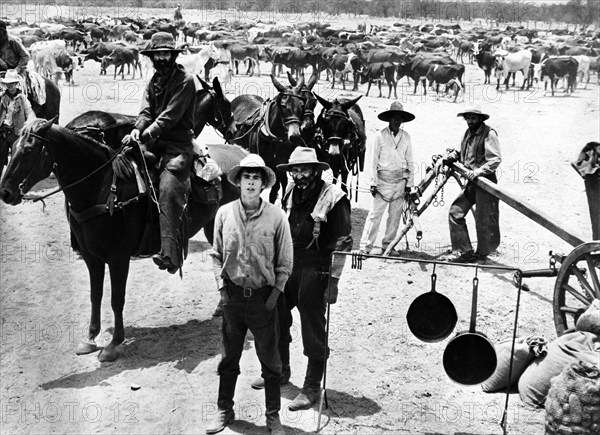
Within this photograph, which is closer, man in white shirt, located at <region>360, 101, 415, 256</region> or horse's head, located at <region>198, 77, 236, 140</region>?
man in white shirt, located at <region>360, 101, 415, 256</region>

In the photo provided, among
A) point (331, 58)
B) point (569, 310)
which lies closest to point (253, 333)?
point (569, 310)

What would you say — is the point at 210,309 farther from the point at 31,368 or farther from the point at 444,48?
the point at 444,48

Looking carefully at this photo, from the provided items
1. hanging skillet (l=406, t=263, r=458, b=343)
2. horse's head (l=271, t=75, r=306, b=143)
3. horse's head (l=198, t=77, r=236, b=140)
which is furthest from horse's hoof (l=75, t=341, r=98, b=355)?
horse's head (l=198, t=77, r=236, b=140)

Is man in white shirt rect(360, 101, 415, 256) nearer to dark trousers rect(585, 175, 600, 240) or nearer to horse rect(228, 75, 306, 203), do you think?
horse rect(228, 75, 306, 203)

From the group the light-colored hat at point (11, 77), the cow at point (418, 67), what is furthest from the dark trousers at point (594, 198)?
the cow at point (418, 67)

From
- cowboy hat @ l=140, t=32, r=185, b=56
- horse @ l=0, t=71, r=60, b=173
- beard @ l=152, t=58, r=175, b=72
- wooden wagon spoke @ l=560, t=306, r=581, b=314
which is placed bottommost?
wooden wagon spoke @ l=560, t=306, r=581, b=314

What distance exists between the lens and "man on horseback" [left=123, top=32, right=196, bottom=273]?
756cm

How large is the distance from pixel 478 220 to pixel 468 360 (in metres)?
4.36

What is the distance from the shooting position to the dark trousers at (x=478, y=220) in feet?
32.9

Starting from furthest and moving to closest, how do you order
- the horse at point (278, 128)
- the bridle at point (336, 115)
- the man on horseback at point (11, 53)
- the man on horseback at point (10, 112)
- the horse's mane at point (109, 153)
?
the man on horseback at point (11, 53) → the man on horseback at point (10, 112) → the bridle at point (336, 115) → the horse at point (278, 128) → the horse's mane at point (109, 153)

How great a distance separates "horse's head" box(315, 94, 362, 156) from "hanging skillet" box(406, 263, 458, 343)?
5.12m

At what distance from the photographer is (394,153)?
397 inches

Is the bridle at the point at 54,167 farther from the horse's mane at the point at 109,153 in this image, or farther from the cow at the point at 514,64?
the cow at the point at 514,64

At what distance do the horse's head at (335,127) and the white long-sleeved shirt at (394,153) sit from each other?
3.22 ft
